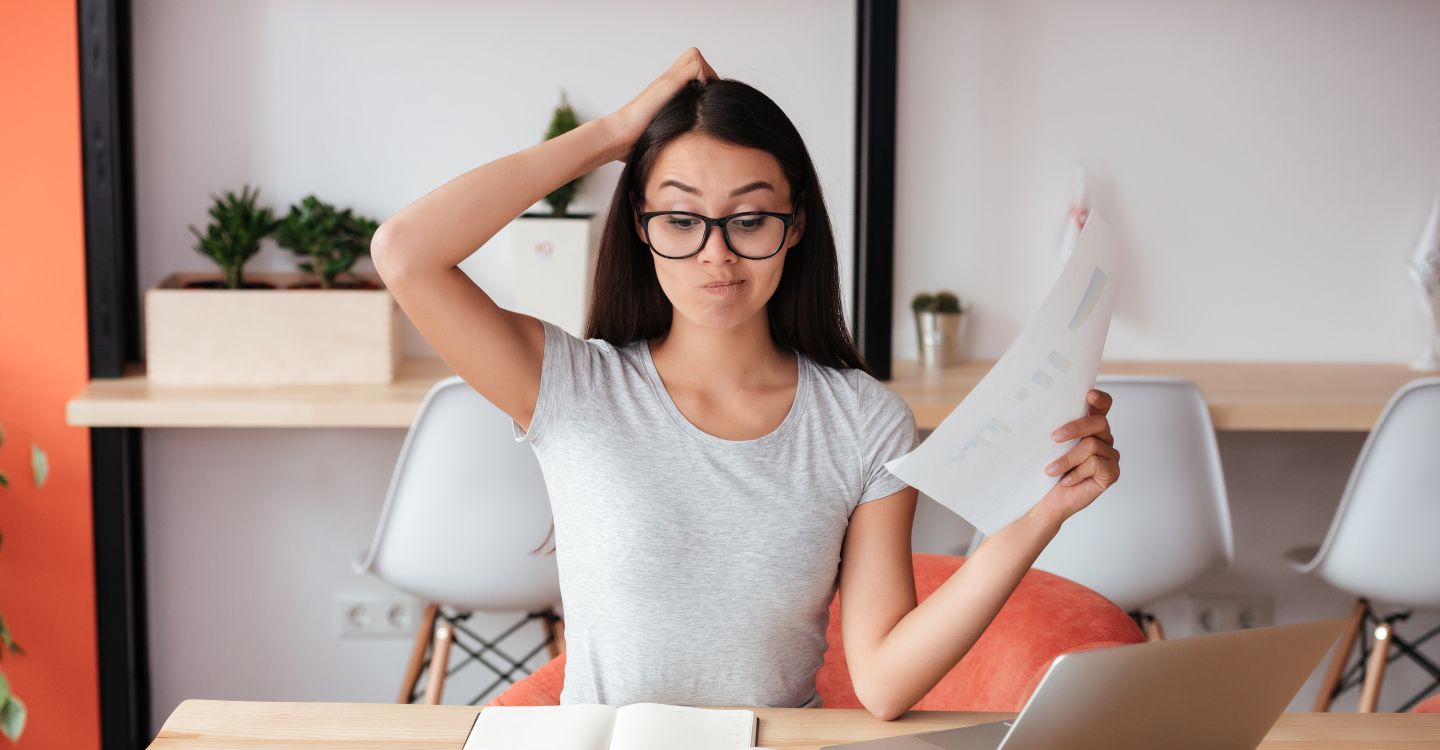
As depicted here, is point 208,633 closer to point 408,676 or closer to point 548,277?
point 408,676

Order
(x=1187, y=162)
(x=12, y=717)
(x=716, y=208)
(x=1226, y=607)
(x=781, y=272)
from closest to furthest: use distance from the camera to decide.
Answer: (x=716, y=208) → (x=781, y=272) → (x=12, y=717) → (x=1187, y=162) → (x=1226, y=607)

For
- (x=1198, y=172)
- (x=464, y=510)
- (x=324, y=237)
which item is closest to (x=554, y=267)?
(x=324, y=237)

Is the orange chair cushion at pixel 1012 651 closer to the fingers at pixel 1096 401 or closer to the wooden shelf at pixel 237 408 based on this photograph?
the fingers at pixel 1096 401

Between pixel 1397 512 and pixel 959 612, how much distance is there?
1288mm

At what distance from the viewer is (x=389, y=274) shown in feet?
3.65

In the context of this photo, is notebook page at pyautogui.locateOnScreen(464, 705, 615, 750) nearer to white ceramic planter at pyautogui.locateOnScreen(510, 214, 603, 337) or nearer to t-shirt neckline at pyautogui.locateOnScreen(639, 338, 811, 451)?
t-shirt neckline at pyautogui.locateOnScreen(639, 338, 811, 451)

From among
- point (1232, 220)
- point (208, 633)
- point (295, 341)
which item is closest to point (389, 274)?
point (295, 341)

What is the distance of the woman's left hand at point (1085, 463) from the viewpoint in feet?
3.10

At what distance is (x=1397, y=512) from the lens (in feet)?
6.56

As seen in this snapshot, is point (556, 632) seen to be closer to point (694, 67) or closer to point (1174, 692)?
point (694, 67)

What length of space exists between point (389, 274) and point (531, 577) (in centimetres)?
97

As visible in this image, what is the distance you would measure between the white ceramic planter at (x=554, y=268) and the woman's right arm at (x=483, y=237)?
1086mm

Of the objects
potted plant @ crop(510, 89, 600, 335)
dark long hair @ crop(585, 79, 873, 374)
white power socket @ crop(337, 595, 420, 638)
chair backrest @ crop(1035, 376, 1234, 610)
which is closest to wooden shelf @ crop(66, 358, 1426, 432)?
chair backrest @ crop(1035, 376, 1234, 610)

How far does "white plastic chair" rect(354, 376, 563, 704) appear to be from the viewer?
1.92 m
